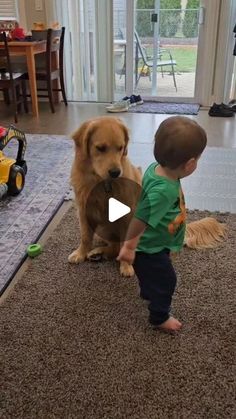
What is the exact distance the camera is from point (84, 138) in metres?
1.53

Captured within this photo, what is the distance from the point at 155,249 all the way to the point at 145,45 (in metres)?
4.45

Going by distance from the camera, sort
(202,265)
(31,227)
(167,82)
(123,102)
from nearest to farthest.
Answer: (202,265)
(31,227)
(123,102)
(167,82)

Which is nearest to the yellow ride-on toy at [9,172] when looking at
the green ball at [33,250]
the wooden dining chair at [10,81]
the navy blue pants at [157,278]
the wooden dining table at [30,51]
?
the green ball at [33,250]

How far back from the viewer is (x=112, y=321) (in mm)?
1403

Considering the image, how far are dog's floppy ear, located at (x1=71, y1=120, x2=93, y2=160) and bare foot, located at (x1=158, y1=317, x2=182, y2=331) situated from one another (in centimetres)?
72

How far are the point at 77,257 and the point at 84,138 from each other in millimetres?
541

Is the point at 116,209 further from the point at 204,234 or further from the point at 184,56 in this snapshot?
the point at 184,56

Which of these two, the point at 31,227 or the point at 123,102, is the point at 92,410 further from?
the point at 123,102

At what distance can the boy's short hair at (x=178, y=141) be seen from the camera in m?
1.08

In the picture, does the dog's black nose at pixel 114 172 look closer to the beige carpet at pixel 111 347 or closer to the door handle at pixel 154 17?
the beige carpet at pixel 111 347

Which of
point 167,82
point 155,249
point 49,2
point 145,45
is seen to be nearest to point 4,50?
point 49,2

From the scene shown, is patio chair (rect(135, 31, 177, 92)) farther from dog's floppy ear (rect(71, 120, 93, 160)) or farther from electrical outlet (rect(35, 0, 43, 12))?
dog's floppy ear (rect(71, 120, 93, 160))
